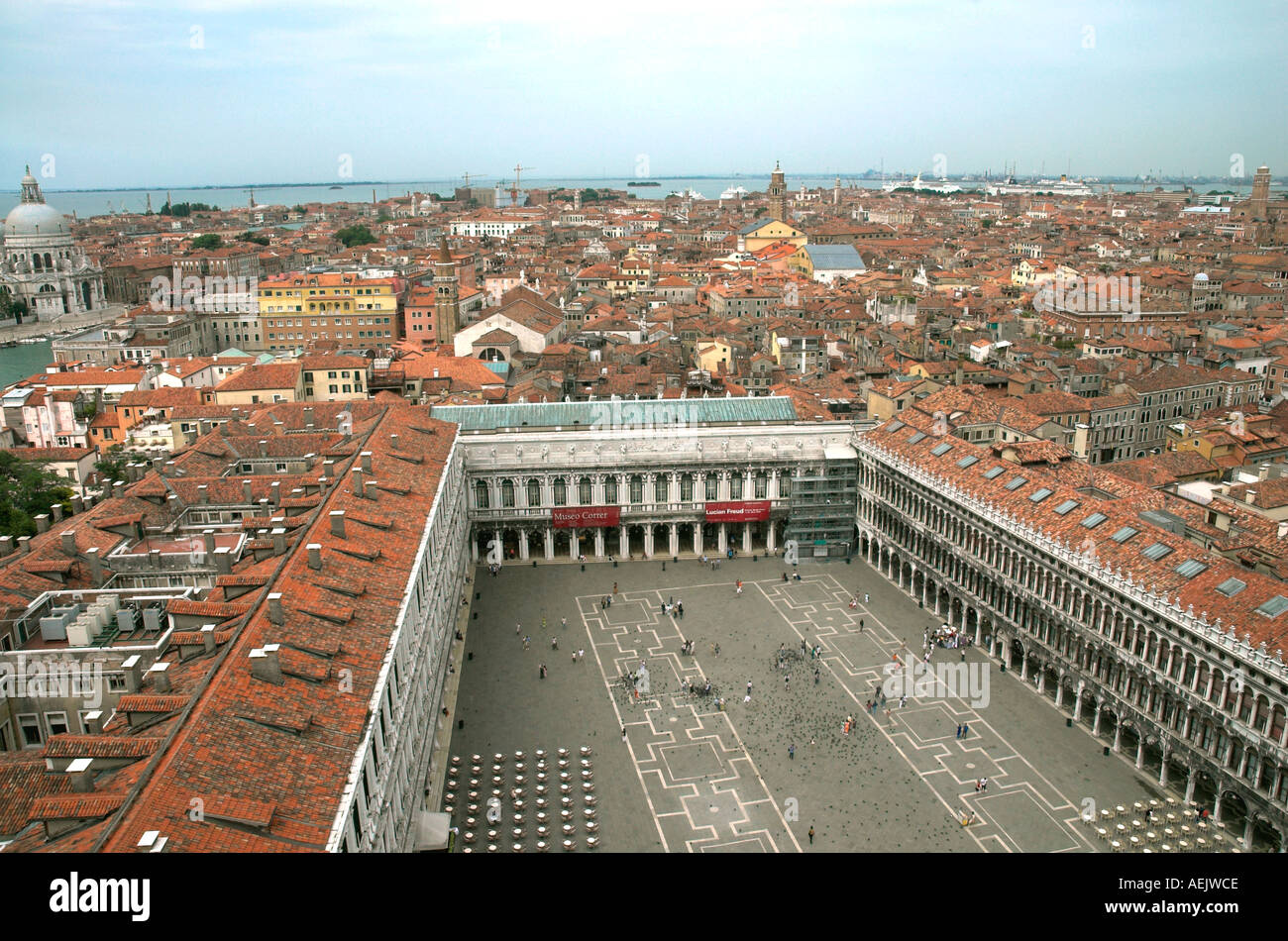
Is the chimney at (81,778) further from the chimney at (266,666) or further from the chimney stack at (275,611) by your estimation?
the chimney stack at (275,611)

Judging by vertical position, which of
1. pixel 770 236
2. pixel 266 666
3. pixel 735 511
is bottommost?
pixel 735 511

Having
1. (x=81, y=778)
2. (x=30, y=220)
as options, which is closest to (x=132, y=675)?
(x=81, y=778)

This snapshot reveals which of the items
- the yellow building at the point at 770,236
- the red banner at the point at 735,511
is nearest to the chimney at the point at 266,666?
the red banner at the point at 735,511

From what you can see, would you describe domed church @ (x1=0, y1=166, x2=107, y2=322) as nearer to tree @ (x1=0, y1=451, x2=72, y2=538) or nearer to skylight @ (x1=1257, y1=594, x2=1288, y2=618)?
tree @ (x1=0, y1=451, x2=72, y2=538)

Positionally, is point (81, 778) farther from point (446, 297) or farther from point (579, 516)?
point (446, 297)

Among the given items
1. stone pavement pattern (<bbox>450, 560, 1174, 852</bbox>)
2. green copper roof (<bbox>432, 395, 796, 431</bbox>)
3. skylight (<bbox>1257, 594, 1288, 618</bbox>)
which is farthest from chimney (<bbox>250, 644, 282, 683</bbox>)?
green copper roof (<bbox>432, 395, 796, 431</bbox>)

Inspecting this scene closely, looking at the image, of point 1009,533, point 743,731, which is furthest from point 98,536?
point 1009,533
